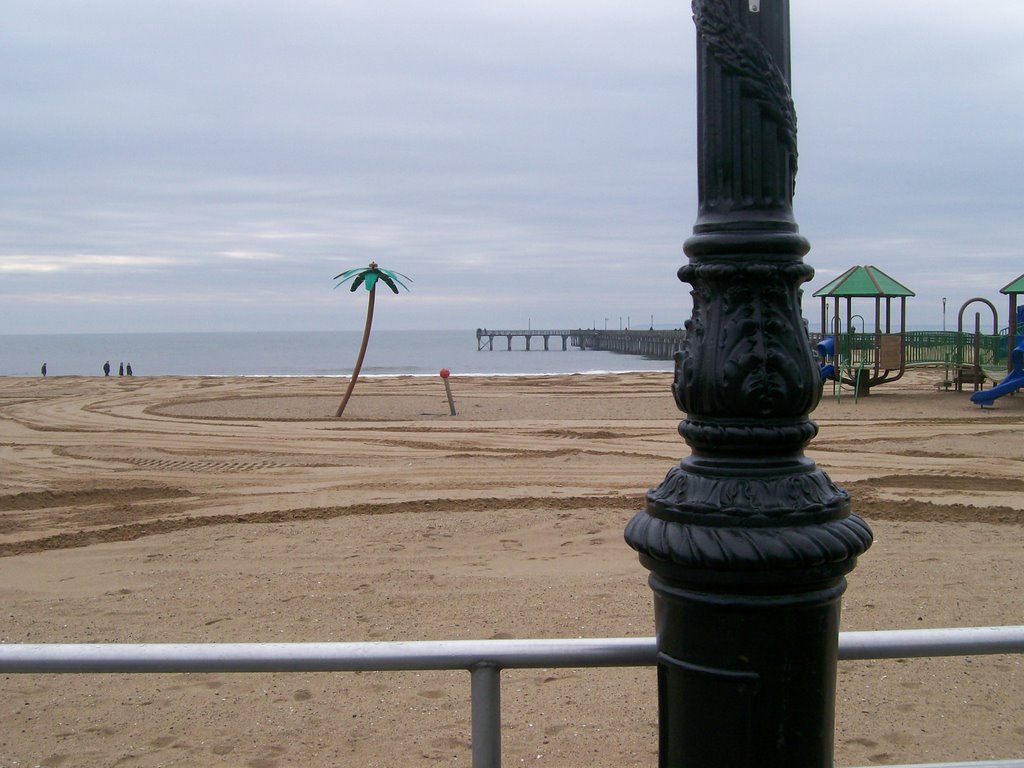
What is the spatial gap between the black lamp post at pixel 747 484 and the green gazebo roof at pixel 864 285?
24.5 metres

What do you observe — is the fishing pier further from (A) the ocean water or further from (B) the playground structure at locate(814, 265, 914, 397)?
(B) the playground structure at locate(814, 265, 914, 397)

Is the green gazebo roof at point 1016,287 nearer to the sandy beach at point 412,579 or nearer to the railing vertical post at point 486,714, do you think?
the sandy beach at point 412,579

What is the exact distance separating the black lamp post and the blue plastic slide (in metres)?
21.7

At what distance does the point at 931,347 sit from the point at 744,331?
30.5m

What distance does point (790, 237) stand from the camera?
203cm

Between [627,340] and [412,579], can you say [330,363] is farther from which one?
[412,579]

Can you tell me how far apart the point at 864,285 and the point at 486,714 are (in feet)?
82.3

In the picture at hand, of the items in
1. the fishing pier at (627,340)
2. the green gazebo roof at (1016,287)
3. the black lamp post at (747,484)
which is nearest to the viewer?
the black lamp post at (747,484)

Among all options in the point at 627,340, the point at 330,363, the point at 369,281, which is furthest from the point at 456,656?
the point at 627,340

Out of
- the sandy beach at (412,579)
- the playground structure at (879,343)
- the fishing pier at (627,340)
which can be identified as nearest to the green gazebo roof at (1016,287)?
the playground structure at (879,343)

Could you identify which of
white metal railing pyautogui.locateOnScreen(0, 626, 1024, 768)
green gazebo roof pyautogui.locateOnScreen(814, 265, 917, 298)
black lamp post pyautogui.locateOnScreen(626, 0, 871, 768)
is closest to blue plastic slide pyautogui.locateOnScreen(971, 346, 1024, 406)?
green gazebo roof pyautogui.locateOnScreen(814, 265, 917, 298)

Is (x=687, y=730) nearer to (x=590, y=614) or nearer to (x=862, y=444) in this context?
(x=590, y=614)

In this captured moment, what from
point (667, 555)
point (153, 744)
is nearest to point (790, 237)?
point (667, 555)

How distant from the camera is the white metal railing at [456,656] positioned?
2363 millimetres
